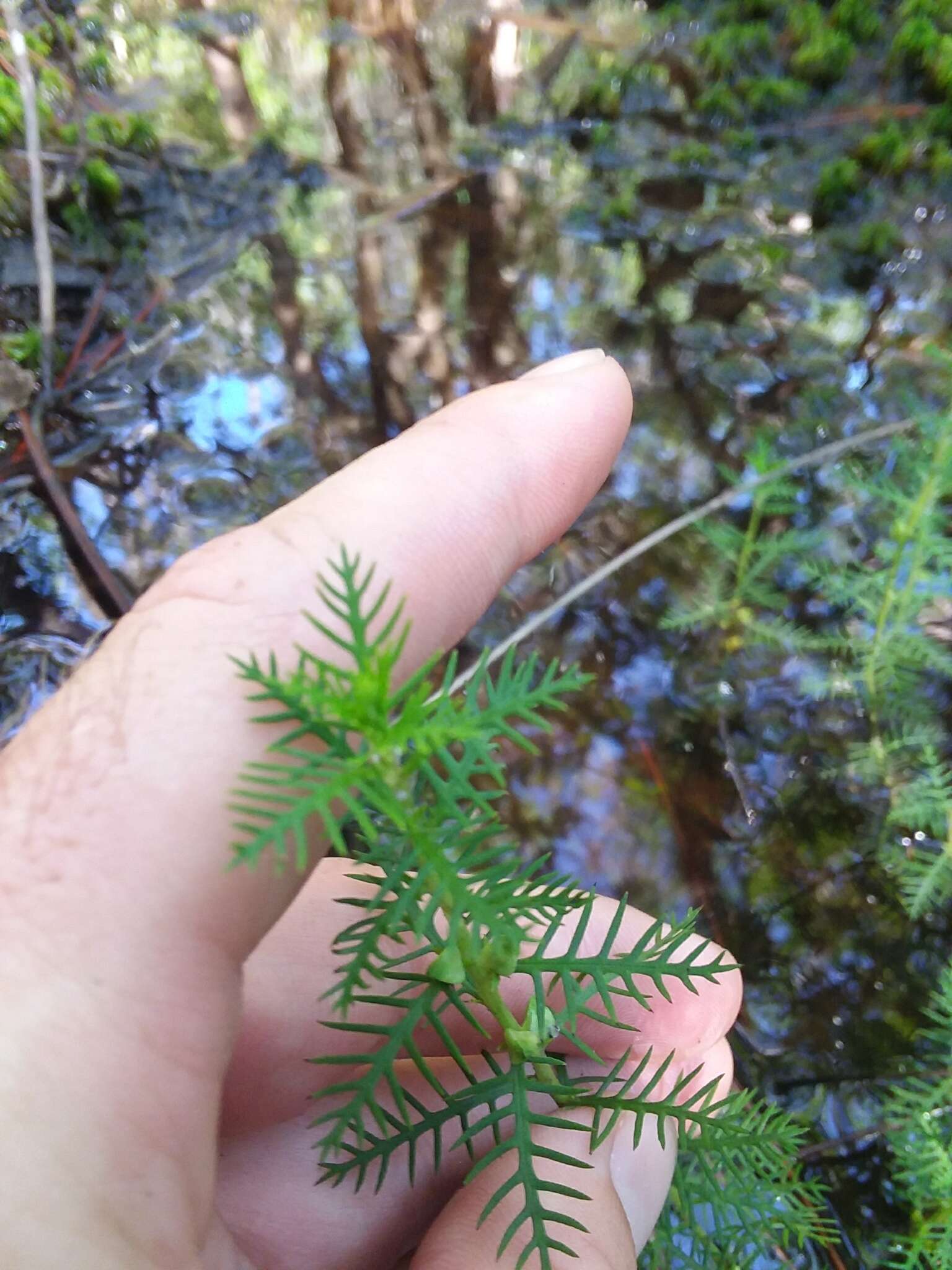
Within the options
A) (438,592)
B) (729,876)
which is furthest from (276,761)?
(729,876)

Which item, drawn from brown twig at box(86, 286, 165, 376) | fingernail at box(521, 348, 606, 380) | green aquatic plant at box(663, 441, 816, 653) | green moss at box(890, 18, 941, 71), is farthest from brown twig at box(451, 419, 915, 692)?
green moss at box(890, 18, 941, 71)

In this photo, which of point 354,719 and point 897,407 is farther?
point 897,407

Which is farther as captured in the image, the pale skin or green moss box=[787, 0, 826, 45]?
green moss box=[787, 0, 826, 45]

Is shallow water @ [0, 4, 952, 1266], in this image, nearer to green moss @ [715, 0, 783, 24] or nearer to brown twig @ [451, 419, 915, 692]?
brown twig @ [451, 419, 915, 692]

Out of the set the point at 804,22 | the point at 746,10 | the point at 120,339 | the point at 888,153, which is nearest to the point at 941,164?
the point at 888,153

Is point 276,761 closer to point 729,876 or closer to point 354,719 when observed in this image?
point 354,719

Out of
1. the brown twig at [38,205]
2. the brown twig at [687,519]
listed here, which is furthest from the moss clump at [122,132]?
the brown twig at [687,519]
